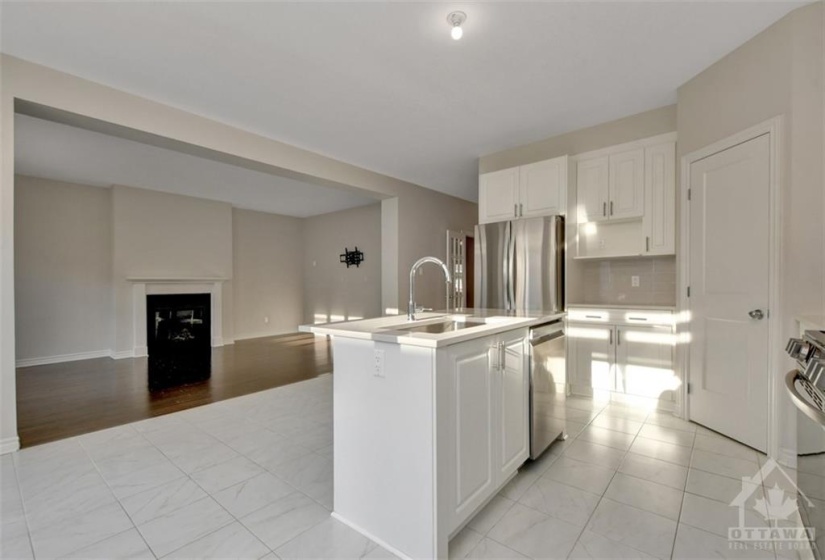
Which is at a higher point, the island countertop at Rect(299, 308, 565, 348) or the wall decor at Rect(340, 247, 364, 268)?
the wall decor at Rect(340, 247, 364, 268)

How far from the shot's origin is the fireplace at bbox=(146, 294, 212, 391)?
541 centimetres

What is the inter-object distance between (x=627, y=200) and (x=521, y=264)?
1.13 metres

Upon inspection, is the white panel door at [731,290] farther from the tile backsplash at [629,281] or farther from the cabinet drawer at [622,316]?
the tile backsplash at [629,281]

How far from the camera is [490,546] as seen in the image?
1551 mm

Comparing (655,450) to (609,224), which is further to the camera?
(609,224)

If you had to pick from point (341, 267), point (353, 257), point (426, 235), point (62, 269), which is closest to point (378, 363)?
point (426, 235)

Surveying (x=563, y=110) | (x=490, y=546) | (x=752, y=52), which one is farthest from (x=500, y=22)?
(x=490, y=546)

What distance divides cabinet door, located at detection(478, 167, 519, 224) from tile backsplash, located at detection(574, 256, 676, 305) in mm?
1013

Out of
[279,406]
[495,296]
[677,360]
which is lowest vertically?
[279,406]

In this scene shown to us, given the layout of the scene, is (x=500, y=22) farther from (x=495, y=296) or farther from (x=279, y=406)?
(x=279, y=406)

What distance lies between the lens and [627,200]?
11.2ft

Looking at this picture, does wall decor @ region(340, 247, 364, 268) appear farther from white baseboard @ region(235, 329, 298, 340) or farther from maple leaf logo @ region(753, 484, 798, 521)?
maple leaf logo @ region(753, 484, 798, 521)

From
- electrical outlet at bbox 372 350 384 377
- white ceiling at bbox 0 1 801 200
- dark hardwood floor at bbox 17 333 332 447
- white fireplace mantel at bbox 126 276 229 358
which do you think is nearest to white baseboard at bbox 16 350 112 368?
dark hardwood floor at bbox 17 333 332 447

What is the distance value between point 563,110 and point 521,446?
294 cm
